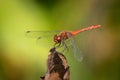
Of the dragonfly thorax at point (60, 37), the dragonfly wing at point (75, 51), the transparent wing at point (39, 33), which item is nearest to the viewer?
the dragonfly thorax at point (60, 37)

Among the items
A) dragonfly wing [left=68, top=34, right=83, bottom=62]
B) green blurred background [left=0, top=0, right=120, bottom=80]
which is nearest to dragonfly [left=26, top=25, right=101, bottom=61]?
dragonfly wing [left=68, top=34, right=83, bottom=62]

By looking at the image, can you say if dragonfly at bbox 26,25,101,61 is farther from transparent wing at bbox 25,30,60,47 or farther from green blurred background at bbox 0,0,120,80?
green blurred background at bbox 0,0,120,80

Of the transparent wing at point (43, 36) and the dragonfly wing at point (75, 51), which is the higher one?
the transparent wing at point (43, 36)

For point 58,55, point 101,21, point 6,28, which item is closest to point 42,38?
point 6,28

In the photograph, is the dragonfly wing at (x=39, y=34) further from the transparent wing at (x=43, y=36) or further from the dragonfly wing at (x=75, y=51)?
the dragonfly wing at (x=75, y=51)

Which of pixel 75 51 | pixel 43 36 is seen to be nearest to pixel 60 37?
pixel 75 51

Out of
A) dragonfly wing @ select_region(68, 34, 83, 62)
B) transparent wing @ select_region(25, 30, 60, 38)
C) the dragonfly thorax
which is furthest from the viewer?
transparent wing @ select_region(25, 30, 60, 38)

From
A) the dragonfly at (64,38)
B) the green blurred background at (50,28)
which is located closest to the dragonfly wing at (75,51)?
the dragonfly at (64,38)

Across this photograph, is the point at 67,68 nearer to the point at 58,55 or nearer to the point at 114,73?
the point at 58,55
